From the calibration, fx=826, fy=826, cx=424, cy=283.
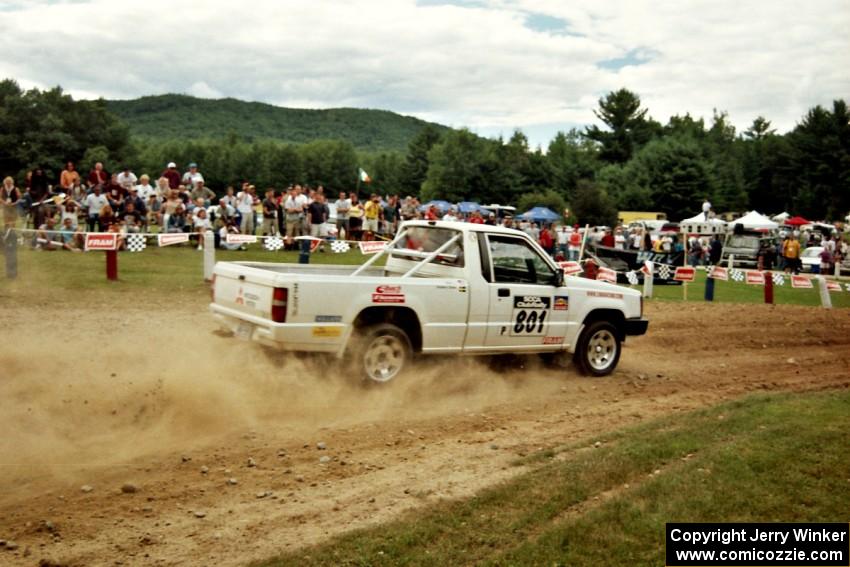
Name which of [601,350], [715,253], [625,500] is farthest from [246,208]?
[715,253]

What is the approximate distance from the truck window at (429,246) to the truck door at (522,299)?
1.29 ft

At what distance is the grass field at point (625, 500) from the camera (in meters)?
5.12

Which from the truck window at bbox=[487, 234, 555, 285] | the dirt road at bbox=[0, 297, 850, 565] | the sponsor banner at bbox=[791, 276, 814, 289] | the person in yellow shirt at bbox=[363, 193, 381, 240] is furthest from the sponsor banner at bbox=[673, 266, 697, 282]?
the truck window at bbox=[487, 234, 555, 285]

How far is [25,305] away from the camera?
13742 mm

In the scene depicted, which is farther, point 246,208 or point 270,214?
point 270,214

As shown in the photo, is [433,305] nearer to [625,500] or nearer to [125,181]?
[625,500]

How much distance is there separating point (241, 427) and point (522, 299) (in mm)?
4102

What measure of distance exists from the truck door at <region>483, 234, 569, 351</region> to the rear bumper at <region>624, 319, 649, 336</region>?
1.19m

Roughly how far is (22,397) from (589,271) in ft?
56.3

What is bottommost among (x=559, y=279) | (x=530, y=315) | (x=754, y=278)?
(x=530, y=315)

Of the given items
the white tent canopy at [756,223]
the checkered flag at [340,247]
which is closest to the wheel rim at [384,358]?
the checkered flag at [340,247]

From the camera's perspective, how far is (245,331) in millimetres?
9102

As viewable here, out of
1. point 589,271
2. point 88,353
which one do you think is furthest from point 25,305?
point 589,271

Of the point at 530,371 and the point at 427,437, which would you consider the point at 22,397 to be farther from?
the point at 530,371
